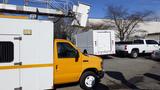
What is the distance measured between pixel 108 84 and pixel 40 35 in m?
4.82

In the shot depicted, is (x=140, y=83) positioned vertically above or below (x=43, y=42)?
below

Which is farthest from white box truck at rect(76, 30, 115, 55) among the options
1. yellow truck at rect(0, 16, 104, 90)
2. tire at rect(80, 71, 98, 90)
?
yellow truck at rect(0, 16, 104, 90)

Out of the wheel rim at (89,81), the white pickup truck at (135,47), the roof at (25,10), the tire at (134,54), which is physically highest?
the roof at (25,10)

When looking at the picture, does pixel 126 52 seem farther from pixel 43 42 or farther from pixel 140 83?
pixel 43 42

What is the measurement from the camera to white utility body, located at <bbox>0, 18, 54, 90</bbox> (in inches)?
353

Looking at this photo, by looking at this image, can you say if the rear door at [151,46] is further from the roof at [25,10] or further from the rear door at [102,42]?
the roof at [25,10]

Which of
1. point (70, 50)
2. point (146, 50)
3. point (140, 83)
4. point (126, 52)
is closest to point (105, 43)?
point (126, 52)

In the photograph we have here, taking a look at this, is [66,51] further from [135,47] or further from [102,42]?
[135,47]

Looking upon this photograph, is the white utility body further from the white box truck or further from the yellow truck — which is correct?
the white box truck

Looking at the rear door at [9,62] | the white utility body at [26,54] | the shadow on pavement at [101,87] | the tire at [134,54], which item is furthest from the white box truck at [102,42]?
the rear door at [9,62]

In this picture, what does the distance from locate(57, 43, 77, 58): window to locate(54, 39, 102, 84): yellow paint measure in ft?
0.41

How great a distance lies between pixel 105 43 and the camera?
26484 mm

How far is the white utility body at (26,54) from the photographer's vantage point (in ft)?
29.5

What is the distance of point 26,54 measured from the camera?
30.8ft
